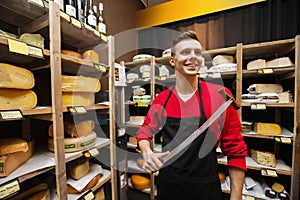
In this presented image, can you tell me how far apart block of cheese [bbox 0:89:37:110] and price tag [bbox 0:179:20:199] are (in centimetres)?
34

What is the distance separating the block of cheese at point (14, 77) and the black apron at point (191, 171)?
2.74 feet

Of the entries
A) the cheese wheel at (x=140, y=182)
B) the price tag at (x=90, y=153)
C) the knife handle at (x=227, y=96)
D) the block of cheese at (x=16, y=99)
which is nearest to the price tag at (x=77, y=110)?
the block of cheese at (x=16, y=99)

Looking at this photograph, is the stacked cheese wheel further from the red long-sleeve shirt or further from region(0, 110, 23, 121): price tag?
the red long-sleeve shirt

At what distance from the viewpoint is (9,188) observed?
0.60 m

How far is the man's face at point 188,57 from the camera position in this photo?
791mm

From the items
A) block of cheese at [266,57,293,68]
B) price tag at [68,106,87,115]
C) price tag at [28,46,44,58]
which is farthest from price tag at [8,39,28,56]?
block of cheese at [266,57,293,68]

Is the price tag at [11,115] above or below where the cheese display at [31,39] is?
below

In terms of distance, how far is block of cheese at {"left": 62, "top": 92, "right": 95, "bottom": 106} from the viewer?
89 centimetres

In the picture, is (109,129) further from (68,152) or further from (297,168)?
(297,168)

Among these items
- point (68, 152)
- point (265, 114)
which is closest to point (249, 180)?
point (265, 114)

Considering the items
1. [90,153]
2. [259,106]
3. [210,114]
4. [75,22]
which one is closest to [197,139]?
[210,114]

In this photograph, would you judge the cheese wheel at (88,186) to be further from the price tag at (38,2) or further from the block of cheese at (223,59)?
the block of cheese at (223,59)

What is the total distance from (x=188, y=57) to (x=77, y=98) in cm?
78

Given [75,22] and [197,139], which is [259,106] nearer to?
[197,139]
